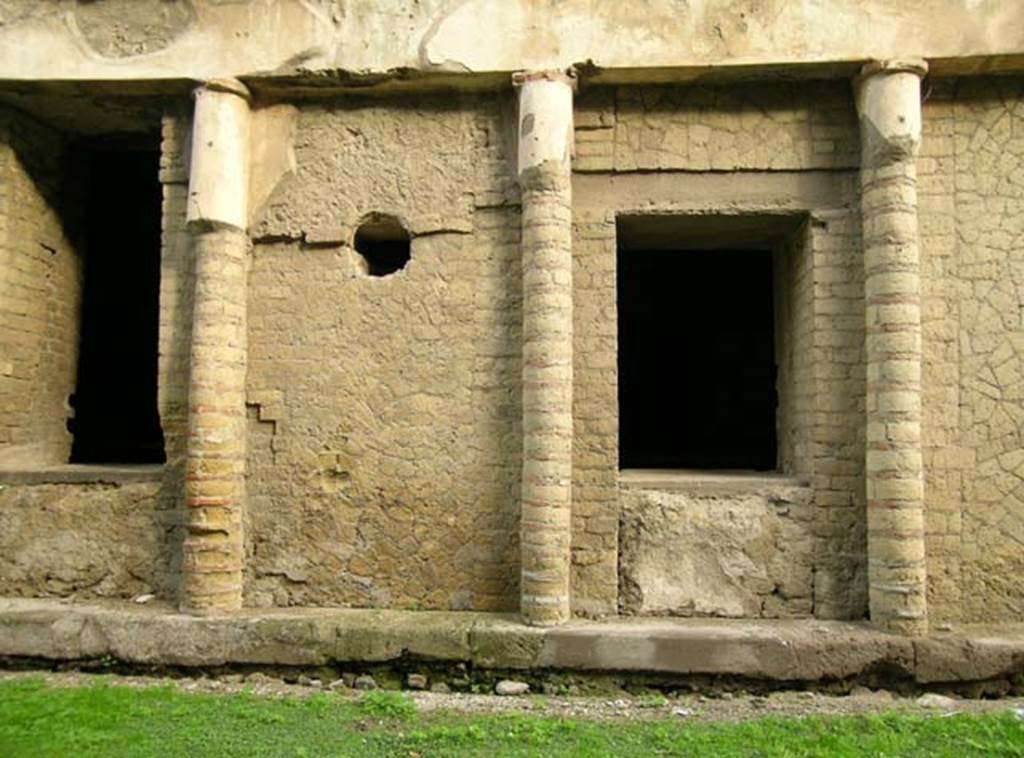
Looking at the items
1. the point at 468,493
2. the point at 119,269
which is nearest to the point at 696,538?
the point at 468,493

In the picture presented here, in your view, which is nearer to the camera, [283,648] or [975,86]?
[283,648]

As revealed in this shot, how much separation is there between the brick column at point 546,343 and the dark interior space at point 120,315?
12.2 ft

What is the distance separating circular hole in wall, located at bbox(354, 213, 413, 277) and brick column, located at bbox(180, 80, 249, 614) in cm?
82

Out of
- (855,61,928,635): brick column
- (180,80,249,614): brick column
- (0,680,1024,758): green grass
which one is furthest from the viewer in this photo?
(180,80,249,614): brick column

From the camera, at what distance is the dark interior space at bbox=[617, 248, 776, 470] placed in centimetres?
885

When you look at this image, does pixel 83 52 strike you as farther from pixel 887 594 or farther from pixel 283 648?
pixel 887 594

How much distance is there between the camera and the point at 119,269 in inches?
310

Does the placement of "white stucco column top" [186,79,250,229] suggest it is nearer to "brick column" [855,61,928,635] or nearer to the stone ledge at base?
the stone ledge at base

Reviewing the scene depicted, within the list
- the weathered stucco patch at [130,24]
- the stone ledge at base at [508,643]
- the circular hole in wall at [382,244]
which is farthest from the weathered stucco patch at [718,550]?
the weathered stucco patch at [130,24]

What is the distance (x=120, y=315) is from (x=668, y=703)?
6.52 m

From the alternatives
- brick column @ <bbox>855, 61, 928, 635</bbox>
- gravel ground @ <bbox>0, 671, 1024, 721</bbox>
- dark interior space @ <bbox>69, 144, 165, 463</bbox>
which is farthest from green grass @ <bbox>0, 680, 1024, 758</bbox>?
dark interior space @ <bbox>69, 144, 165, 463</bbox>

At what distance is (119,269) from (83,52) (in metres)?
3.03

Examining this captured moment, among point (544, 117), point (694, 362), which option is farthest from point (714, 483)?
point (694, 362)

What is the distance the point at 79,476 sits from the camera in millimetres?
5480
